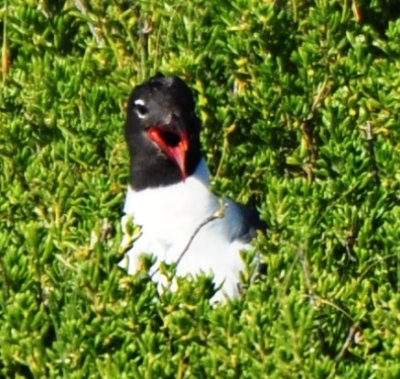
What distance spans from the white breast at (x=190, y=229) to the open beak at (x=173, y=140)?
3.7 inches

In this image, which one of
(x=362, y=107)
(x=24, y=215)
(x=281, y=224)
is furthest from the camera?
(x=362, y=107)

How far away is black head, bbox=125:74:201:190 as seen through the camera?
6.84 m

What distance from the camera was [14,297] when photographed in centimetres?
546

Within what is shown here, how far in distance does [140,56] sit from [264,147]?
66 centimetres

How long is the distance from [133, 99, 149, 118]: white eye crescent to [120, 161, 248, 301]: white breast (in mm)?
292

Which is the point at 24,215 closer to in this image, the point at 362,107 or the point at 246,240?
the point at 246,240

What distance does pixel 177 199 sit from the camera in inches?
276

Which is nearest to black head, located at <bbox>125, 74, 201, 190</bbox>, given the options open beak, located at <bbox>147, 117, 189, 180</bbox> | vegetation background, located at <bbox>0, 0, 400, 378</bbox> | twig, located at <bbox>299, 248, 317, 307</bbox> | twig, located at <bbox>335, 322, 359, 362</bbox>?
open beak, located at <bbox>147, 117, 189, 180</bbox>

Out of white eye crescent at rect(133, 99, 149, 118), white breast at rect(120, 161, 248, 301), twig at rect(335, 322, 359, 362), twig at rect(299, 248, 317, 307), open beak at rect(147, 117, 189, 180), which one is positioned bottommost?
twig at rect(335, 322, 359, 362)

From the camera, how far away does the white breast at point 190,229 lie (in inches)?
259

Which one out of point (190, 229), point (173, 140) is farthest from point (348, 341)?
point (173, 140)

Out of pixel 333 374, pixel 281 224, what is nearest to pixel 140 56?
pixel 281 224

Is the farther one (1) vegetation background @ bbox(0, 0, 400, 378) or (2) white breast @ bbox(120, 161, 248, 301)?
(2) white breast @ bbox(120, 161, 248, 301)

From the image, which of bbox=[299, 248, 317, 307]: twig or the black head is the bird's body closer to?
the black head
